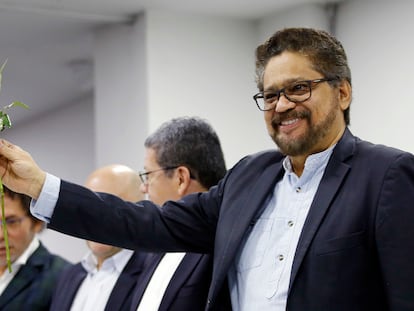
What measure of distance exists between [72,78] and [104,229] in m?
3.07

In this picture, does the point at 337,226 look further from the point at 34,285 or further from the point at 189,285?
the point at 34,285

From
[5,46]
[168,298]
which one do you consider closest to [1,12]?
[5,46]

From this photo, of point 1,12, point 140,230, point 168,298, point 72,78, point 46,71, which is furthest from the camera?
point 72,78

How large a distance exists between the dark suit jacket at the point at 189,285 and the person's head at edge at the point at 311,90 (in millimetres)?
459

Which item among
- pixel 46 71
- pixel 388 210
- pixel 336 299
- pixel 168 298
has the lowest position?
pixel 168 298

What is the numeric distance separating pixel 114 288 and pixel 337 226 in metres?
1.06

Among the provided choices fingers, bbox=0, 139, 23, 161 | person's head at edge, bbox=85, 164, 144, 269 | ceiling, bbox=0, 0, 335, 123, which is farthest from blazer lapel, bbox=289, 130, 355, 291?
ceiling, bbox=0, 0, 335, 123

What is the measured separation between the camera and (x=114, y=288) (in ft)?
7.32

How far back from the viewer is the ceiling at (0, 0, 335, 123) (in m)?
3.11

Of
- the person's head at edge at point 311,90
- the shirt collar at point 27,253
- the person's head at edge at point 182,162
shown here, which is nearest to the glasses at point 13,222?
the shirt collar at point 27,253

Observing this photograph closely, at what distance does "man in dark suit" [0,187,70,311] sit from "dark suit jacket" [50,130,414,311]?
0.95 m

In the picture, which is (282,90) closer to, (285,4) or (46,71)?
(285,4)

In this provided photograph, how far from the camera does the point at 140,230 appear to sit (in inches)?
64.7

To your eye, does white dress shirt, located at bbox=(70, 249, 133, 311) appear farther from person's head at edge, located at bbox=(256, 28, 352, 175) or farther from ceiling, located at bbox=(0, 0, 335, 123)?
ceiling, located at bbox=(0, 0, 335, 123)
